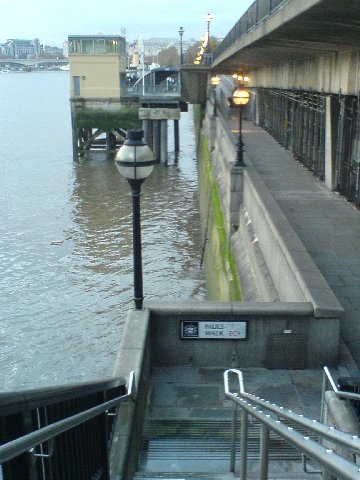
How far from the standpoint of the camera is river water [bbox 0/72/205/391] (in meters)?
14.8

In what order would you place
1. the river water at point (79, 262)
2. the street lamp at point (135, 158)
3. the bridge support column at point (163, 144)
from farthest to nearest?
the bridge support column at point (163, 144) < the river water at point (79, 262) < the street lamp at point (135, 158)

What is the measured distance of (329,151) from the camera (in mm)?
16000

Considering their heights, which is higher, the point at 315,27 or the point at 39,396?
the point at 315,27

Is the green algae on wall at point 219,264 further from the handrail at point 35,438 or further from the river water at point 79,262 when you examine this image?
the handrail at point 35,438

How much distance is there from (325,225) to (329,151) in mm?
4680

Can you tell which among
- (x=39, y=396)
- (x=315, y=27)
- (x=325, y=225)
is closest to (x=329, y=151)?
(x=325, y=225)

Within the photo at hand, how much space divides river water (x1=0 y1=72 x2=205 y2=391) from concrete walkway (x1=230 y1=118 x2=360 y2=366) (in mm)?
4317

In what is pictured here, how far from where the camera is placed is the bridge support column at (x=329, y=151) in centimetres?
1552

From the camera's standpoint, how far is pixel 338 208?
13422mm

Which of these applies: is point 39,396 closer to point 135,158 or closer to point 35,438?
point 35,438

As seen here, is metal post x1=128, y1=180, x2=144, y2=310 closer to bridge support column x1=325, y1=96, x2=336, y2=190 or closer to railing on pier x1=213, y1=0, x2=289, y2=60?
railing on pier x1=213, y1=0, x2=289, y2=60

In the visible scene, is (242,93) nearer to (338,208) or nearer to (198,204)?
(338,208)

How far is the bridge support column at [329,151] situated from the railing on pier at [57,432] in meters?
11.7

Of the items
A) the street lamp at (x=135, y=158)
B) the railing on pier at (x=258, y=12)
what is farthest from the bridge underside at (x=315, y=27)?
the street lamp at (x=135, y=158)
